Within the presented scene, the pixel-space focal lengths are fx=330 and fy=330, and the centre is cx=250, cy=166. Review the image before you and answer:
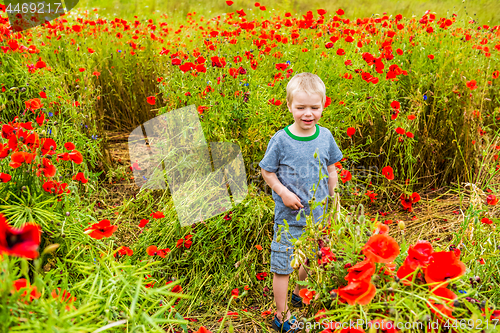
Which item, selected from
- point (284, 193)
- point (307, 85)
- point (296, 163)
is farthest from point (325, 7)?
point (284, 193)

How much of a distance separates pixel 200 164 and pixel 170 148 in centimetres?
37

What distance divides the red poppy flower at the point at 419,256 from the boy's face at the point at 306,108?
864 mm

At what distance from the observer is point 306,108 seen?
63.6 inches

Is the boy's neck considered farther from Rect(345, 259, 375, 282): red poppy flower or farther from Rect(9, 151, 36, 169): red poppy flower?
Rect(9, 151, 36, 169): red poppy flower

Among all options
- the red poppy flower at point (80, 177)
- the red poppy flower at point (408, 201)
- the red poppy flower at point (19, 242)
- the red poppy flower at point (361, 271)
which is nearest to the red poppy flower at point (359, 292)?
the red poppy flower at point (361, 271)

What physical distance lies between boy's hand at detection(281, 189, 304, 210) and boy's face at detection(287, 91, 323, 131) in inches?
13.5

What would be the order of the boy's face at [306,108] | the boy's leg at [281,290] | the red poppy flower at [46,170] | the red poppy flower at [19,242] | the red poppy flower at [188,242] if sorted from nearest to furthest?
1. the red poppy flower at [19,242]
2. the red poppy flower at [46,170]
3. the boy's face at [306,108]
4. the boy's leg at [281,290]
5. the red poppy flower at [188,242]

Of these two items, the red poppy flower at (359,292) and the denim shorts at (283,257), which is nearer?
the red poppy flower at (359,292)

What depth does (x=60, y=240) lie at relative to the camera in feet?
4.20

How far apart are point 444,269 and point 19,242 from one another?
0.99m

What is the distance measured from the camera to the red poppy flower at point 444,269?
0.83 metres

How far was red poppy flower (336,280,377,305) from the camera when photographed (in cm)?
78

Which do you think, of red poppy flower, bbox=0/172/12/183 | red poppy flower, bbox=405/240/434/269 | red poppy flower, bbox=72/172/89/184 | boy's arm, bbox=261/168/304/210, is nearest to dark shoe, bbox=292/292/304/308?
boy's arm, bbox=261/168/304/210

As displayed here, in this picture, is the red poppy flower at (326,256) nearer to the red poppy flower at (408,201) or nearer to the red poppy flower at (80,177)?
the red poppy flower at (80,177)
